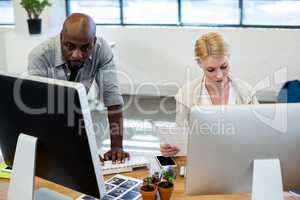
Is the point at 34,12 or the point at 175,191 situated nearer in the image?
the point at 175,191

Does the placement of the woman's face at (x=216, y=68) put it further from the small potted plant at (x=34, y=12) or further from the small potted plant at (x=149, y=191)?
the small potted plant at (x=34, y=12)

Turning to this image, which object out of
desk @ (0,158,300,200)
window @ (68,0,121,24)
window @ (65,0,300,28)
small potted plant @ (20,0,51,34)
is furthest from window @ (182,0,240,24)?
desk @ (0,158,300,200)

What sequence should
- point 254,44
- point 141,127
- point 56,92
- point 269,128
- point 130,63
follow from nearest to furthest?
point 56,92 → point 269,128 → point 141,127 → point 254,44 → point 130,63

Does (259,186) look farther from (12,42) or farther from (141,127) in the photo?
(12,42)

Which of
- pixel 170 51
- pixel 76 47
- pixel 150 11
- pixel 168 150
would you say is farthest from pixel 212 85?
pixel 150 11

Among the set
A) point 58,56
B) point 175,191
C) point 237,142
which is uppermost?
point 58,56

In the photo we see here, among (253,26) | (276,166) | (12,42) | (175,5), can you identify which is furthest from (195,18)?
(276,166)

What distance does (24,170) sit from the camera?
52.3 inches

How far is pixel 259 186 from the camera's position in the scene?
1320 millimetres

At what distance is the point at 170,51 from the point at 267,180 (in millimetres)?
3866

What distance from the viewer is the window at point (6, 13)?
5910 mm

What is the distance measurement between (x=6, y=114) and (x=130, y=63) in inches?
155

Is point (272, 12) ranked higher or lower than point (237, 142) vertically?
higher

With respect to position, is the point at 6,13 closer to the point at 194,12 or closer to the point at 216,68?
the point at 194,12
